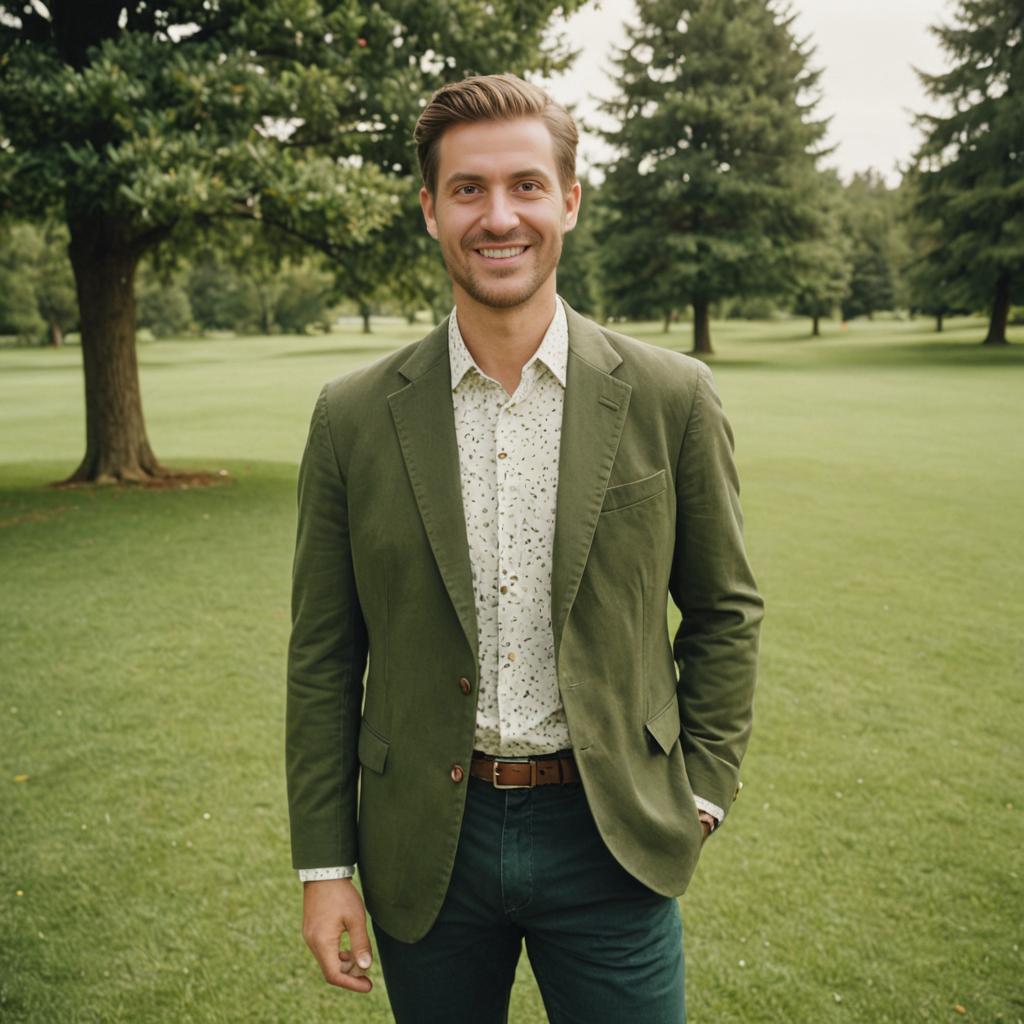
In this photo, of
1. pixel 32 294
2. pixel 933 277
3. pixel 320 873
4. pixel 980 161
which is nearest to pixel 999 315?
pixel 933 277

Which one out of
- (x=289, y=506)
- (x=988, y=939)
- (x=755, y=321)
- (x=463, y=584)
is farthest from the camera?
(x=755, y=321)

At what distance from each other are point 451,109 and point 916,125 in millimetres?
51295

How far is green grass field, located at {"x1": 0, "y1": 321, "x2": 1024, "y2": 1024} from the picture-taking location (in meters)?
3.44

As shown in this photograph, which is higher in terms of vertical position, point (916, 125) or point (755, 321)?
point (916, 125)

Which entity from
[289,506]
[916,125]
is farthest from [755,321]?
[289,506]

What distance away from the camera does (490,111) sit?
1.88 m

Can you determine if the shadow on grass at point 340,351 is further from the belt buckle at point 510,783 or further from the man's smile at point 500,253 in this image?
the belt buckle at point 510,783

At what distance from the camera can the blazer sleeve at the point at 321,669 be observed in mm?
2008

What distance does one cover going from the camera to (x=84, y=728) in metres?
5.48

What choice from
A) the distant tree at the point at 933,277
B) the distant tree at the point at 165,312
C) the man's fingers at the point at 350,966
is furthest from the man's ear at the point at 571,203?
the distant tree at the point at 165,312

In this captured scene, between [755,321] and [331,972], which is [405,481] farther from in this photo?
[755,321]

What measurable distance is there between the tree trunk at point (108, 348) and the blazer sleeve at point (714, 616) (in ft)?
40.4

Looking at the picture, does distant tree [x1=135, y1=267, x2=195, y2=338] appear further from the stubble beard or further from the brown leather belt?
the brown leather belt

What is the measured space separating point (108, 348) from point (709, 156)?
37.1m
